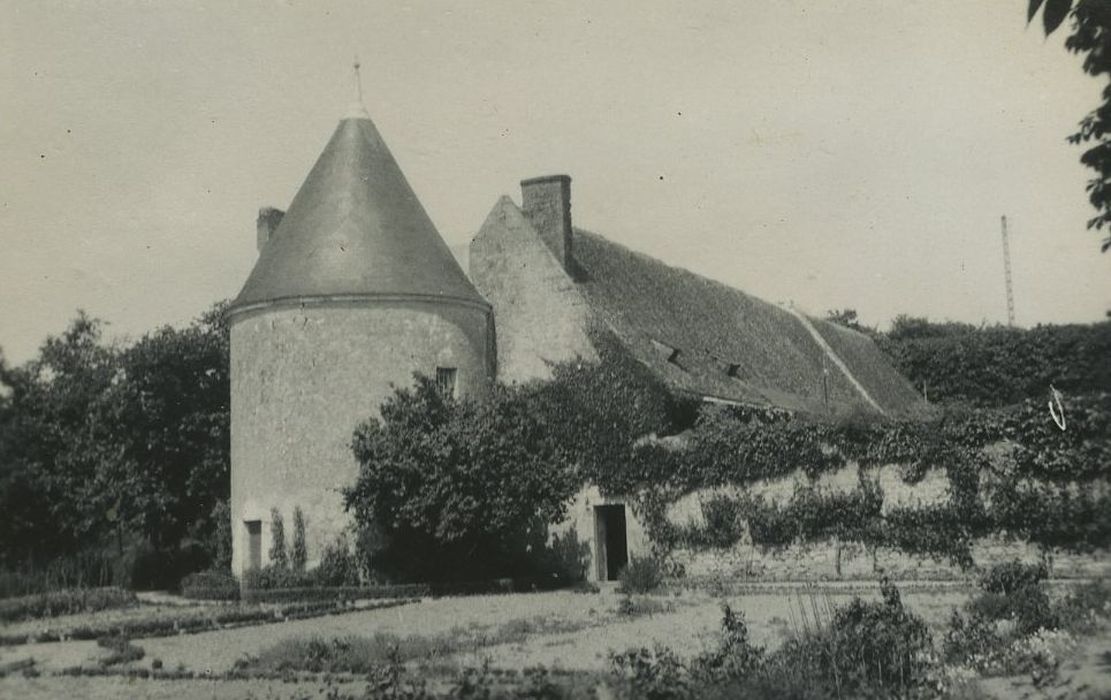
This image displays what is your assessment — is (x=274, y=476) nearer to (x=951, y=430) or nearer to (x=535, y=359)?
(x=535, y=359)

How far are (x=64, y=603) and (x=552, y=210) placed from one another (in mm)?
16549

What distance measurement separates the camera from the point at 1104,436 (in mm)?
22625

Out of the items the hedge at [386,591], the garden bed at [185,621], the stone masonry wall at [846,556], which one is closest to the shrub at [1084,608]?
the stone masonry wall at [846,556]

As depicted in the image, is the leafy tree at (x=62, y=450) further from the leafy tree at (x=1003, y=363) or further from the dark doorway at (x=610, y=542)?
the leafy tree at (x=1003, y=363)

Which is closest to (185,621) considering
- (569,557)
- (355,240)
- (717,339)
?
(569,557)

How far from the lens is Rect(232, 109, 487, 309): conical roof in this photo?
27.6 meters

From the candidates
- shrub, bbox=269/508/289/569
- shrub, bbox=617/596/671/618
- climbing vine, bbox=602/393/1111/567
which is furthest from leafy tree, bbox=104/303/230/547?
shrub, bbox=617/596/671/618

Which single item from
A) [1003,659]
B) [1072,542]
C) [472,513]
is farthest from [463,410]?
[1003,659]

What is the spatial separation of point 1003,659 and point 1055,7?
784 cm

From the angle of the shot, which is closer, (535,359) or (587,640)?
(587,640)

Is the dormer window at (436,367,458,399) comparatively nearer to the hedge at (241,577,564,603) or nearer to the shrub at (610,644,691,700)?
the hedge at (241,577,564,603)

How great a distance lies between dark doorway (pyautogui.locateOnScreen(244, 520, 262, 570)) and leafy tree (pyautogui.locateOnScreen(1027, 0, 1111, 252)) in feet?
80.7

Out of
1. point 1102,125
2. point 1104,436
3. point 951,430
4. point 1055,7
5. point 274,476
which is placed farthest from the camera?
point 274,476

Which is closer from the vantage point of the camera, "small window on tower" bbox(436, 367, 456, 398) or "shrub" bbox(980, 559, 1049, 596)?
"shrub" bbox(980, 559, 1049, 596)
